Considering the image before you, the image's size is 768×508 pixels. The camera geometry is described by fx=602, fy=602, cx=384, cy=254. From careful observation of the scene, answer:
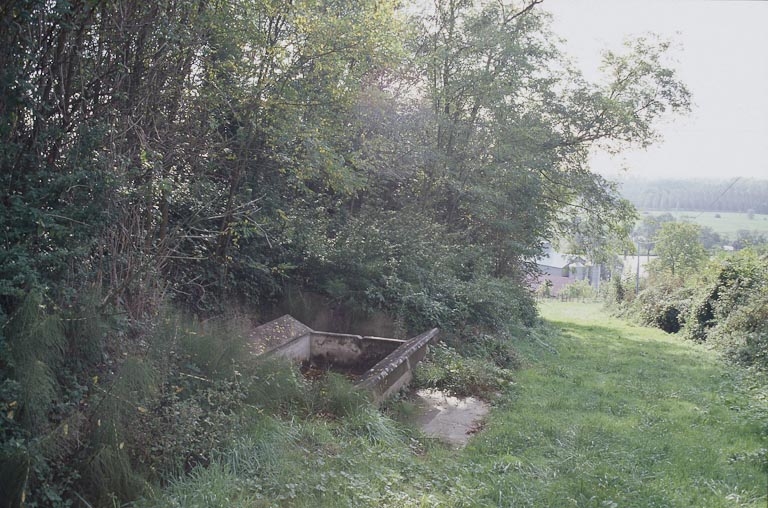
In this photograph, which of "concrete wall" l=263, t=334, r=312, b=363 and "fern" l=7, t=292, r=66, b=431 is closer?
"fern" l=7, t=292, r=66, b=431

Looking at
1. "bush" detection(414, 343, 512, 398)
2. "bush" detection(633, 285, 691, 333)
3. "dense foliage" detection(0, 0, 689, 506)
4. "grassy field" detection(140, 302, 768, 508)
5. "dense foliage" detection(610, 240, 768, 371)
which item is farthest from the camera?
"bush" detection(633, 285, 691, 333)

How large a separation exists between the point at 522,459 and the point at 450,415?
5.12 ft

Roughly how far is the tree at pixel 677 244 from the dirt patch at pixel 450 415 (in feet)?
82.2

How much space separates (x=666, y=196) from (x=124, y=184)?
2326cm

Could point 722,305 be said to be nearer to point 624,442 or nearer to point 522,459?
point 624,442

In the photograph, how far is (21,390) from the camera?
3.32m

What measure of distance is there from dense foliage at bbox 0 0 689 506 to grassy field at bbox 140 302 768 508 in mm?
488

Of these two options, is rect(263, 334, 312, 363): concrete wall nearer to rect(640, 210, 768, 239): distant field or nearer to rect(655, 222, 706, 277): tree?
rect(640, 210, 768, 239): distant field

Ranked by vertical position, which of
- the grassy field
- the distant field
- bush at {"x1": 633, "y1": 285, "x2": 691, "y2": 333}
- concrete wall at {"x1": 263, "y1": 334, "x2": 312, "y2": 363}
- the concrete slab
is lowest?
bush at {"x1": 633, "y1": 285, "x2": 691, "y2": 333}

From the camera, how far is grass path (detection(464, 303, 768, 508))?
4484 millimetres

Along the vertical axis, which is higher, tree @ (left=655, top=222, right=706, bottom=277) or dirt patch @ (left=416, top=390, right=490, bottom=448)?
tree @ (left=655, top=222, right=706, bottom=277)

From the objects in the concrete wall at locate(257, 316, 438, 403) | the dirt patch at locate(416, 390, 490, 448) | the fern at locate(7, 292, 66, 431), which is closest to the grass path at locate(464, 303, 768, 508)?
the dirt patch at locate(416, 390, 490, 448)

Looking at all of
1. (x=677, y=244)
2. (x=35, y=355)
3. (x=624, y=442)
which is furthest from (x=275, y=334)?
(x=677, y=244)

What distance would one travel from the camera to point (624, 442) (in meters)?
5.80
